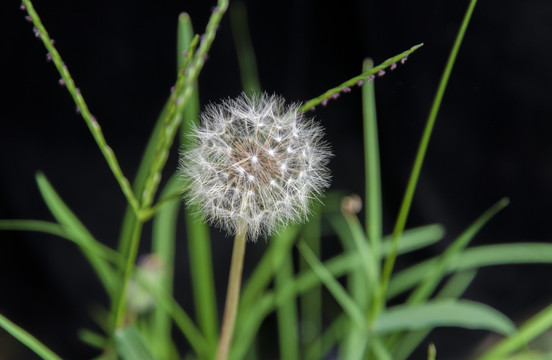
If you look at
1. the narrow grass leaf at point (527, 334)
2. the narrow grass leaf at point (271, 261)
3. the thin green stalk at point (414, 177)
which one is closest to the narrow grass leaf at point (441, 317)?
the thin green stalk at point (414, 177)

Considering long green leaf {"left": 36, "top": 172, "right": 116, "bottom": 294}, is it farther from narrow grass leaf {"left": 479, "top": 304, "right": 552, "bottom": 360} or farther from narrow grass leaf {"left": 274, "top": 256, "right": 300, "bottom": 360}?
narrow grass leaf {"left": 479, "top": 304, "right": 552, "bottom": 360}

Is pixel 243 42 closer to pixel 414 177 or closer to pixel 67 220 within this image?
pixel 67 220

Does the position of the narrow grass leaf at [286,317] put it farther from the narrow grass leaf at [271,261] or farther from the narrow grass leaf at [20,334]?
the narrow grass leaf at [20,334]

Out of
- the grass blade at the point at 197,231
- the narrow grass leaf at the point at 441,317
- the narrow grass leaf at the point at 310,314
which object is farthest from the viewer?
the narrow grass leaf at the point at 310,314

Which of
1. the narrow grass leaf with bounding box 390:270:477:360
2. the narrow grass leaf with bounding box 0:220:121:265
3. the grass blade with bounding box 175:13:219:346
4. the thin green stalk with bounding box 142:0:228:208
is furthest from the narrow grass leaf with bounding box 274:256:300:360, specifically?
the thin green stalk with bounding box 142:0:228:208

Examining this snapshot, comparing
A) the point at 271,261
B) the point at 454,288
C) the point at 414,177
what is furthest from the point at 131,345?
the point at 454,288

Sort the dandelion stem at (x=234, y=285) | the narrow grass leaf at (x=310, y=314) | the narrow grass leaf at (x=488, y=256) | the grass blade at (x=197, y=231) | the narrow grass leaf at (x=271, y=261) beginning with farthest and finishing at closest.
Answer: the narrow grass leaf at (x=310, y=314) → the narrow grass leaf at (x=271, y=261) → the narrow grass leaf at (x=488, y=256) → the grass blade at (x=197, y=231) → the dandelion stem at (x=234, y=285)

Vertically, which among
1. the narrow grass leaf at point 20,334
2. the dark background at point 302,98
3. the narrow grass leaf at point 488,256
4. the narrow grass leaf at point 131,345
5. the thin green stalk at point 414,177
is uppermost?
the dark background at point 302,98
